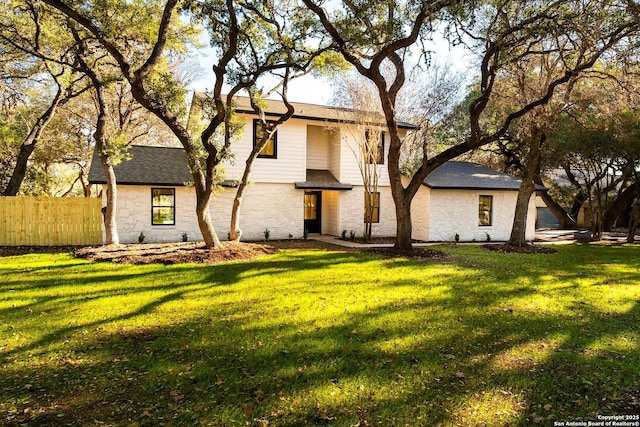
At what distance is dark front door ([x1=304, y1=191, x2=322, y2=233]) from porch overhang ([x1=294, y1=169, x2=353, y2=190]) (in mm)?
1356

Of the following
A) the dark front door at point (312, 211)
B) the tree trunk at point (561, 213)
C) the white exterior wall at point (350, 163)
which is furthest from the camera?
the tree trunk at point (561, 213)

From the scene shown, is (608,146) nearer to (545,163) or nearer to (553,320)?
(545,163)

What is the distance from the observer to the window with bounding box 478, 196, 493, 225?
1756 centimetres

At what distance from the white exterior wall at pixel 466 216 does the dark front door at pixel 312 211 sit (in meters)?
5.45

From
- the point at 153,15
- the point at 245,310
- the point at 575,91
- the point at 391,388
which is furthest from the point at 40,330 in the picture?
the point at 575,91

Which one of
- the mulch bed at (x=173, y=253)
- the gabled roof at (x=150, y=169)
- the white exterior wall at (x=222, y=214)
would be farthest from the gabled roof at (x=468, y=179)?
the gabled roof at (x=150, y=169)

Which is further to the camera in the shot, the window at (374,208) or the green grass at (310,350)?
the window at (374,208)

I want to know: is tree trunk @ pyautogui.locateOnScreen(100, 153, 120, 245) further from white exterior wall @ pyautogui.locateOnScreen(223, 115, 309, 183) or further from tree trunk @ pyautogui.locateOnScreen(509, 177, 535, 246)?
tree trunk @ pyautogui.locateOnScreen(509, 177, 535, 246)

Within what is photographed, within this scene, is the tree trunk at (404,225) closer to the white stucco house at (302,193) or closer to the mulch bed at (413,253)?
the mulch bed at (413,253)

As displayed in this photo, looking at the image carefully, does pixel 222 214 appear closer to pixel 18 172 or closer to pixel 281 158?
pixel 281 158

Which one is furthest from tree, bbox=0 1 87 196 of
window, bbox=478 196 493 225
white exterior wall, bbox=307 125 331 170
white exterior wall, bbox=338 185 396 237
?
window, bbox=478 196 493 225

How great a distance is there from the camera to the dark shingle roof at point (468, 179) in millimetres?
16672

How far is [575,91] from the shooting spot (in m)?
13.2

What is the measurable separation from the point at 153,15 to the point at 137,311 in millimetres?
9677
